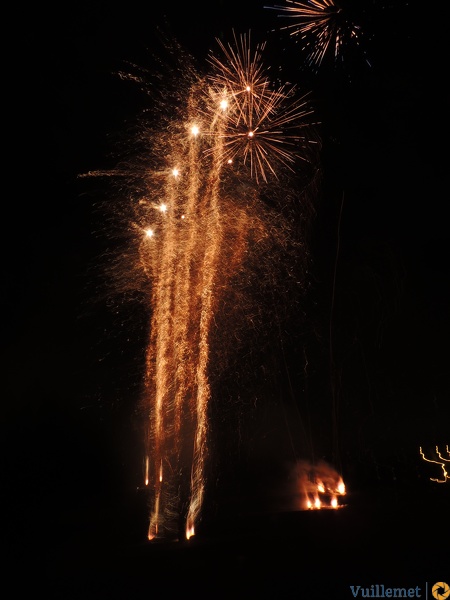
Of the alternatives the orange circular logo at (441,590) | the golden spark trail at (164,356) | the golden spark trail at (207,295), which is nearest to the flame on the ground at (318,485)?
the golden spark trail at (207,295)

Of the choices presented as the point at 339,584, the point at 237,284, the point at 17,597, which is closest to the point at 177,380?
the point at 237,284

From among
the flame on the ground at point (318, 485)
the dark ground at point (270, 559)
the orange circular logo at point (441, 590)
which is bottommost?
the orange circular logo at point (441, 590)

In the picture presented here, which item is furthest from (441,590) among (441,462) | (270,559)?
(441,462)

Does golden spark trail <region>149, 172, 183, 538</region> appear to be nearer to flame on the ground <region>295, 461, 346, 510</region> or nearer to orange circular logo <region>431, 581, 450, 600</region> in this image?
flame on the ground <region>295, 461, 346, 510</region>

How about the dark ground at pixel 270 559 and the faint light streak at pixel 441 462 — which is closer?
the dark ground at pixel 270 559

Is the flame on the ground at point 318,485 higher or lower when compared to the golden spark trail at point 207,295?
lower

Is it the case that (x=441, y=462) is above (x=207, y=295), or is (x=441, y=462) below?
below

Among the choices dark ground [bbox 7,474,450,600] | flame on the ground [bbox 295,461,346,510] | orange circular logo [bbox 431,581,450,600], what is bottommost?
Result: orange circular logo [bbox 431,581,450,600]

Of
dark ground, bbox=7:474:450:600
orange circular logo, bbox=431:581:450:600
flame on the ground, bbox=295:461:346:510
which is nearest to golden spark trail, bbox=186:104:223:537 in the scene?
flame on the ground, bbox=295:461:346:510

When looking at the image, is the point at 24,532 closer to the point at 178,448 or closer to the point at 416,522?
the point at 416,522

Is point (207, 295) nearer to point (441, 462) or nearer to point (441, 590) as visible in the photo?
point (441, 462)

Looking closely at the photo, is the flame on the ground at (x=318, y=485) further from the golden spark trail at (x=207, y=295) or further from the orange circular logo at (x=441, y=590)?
the orange circular logo at (x=441, y=590)

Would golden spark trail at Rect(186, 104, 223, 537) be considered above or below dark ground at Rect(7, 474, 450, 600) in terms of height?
above

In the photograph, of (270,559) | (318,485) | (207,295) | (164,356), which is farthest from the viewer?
(164,356)
